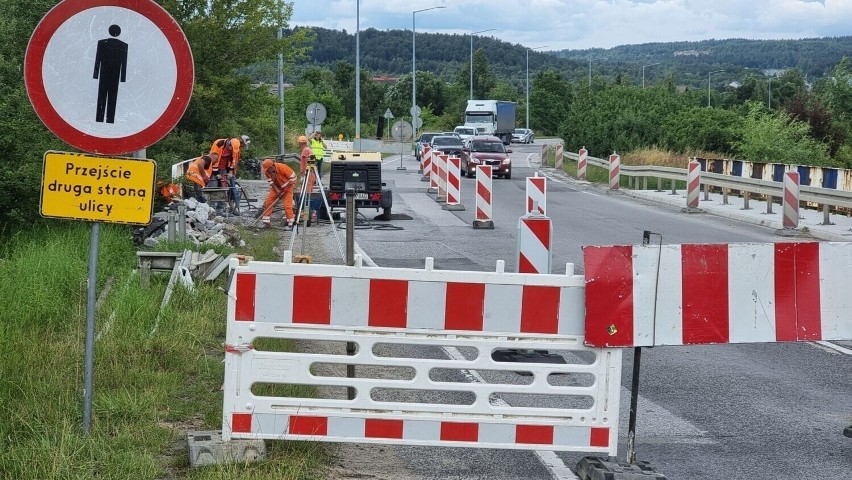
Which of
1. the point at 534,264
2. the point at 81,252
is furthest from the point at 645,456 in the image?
the point at 81,252

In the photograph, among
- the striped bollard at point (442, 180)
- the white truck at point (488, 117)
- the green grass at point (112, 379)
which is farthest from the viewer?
the white truck at point (488, 117)

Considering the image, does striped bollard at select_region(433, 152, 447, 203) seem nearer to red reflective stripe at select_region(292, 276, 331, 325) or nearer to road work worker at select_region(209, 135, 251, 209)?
road work worker at select_region(209, 135, 251, 209)

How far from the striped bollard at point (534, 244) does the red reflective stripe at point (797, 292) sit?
3490 millimetres

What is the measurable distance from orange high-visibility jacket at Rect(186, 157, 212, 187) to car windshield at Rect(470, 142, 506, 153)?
2282cm

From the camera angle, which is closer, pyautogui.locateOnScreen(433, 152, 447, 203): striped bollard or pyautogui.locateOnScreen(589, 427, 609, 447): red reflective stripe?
pyautogui.locateOnScreen(589, 427, 609, 447): red reflective stripe

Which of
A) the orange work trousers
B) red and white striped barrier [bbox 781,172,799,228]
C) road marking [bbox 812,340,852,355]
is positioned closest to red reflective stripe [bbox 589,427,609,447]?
road marking [bbox 812,340,852,355]

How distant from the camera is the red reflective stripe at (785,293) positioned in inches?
237

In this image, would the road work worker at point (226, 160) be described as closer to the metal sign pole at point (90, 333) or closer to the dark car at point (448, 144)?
the metal sign pole at point (90, 333)

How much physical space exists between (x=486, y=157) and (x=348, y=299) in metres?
36.2

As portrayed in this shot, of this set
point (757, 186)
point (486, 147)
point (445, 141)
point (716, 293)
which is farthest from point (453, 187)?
point (445, 141)

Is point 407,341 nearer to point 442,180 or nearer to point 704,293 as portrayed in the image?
point 704,293

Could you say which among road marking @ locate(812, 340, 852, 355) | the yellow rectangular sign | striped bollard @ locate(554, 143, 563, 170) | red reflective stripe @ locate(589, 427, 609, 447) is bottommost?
road marking @ locate(812, 340, 852, 355)

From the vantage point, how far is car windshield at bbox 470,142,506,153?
4297 cm

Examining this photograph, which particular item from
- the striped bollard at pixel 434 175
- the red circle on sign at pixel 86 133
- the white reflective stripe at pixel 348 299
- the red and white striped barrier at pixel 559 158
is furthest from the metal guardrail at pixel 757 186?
the red circle on sign at pixel 86 133
